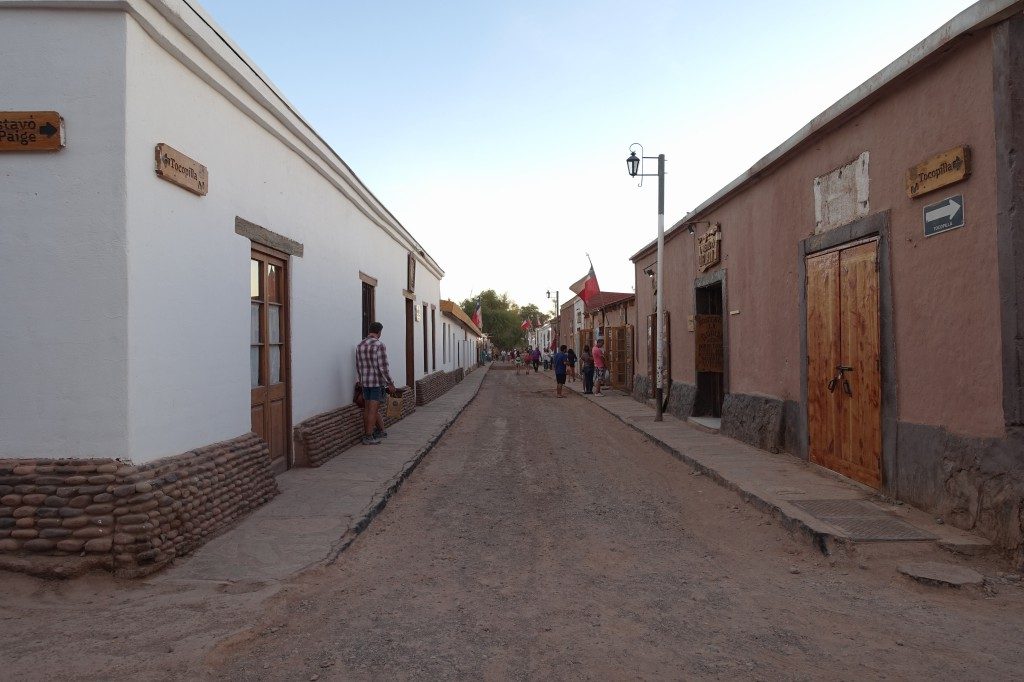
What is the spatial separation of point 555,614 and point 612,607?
1.13 feet

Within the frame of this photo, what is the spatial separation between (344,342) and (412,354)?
5.67 meters

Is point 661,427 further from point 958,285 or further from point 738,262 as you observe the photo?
point 958,285

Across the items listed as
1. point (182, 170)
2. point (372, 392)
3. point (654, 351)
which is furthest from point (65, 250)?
point (654, 351)

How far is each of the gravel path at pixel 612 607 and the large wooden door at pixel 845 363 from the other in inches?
56.2

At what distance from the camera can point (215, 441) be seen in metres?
5.35

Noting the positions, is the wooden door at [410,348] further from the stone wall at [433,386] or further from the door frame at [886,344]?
the door frame at [886,344]

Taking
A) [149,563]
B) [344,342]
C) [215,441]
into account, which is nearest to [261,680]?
[149,563]

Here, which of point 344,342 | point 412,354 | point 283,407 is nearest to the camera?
point 283,407

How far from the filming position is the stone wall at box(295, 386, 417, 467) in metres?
7.46

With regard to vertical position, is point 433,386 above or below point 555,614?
above

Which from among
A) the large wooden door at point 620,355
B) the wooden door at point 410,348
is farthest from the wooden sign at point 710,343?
the large wooden door at point 620,355

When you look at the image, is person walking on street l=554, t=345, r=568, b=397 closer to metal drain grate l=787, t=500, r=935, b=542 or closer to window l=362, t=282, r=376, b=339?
window l=362, t=282, r=376, b=339

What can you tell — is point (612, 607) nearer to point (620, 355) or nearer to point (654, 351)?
point (654, 351)

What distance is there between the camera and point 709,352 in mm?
10930
